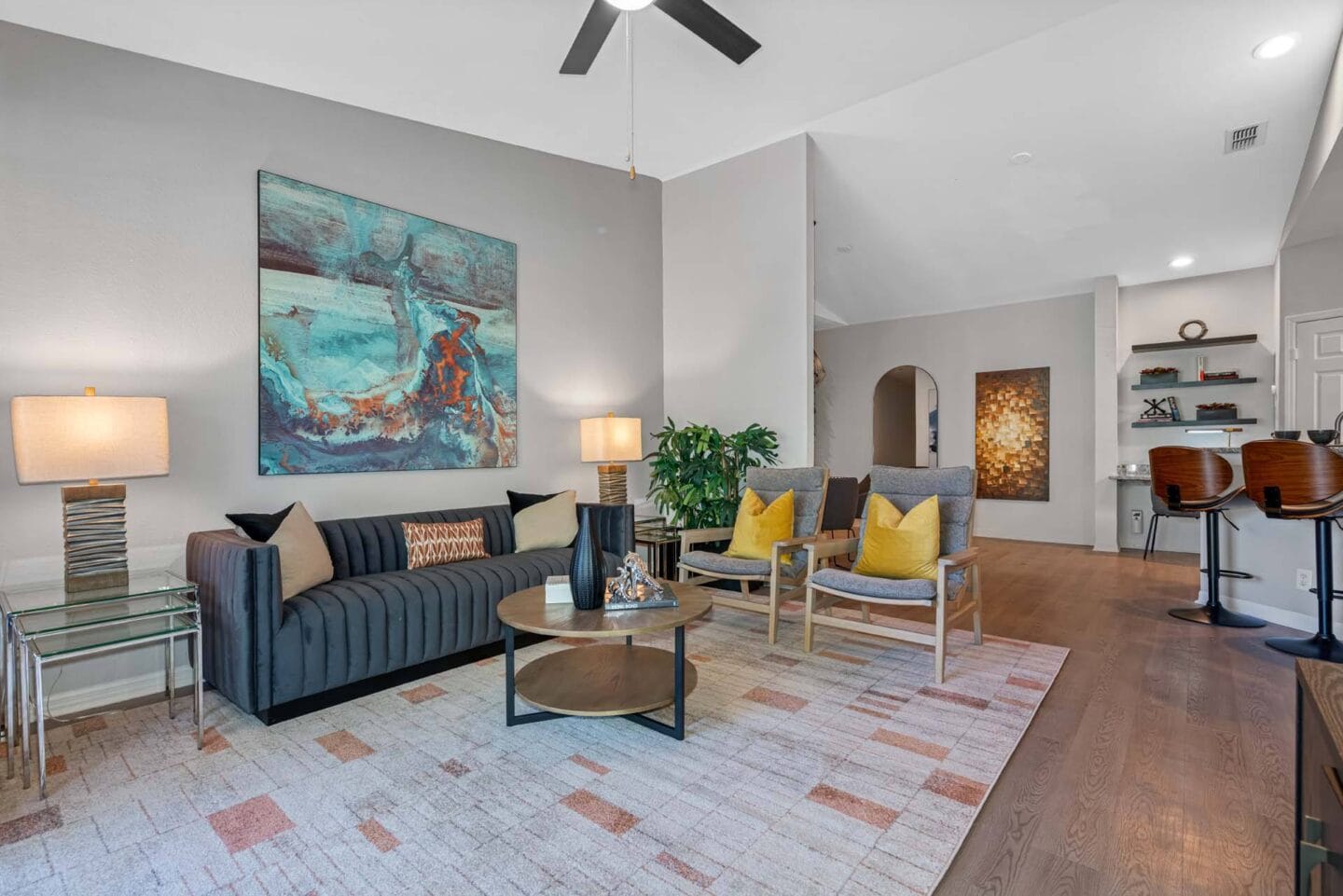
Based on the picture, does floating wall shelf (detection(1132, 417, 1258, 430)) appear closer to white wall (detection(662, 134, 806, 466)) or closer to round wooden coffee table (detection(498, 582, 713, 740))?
white wall (detection(662, 134, 806, 466))

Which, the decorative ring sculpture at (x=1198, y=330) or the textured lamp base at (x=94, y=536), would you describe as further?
the decorative ring sculpture at (x=1198, y=330)

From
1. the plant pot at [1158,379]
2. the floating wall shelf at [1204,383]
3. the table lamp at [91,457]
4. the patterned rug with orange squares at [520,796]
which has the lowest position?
the patterned rug with orange squares at [520,796]

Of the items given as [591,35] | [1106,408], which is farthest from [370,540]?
[1106,408]

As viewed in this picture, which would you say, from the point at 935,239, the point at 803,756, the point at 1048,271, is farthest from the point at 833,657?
the point at 1048,271

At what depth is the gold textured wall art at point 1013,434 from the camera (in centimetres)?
718

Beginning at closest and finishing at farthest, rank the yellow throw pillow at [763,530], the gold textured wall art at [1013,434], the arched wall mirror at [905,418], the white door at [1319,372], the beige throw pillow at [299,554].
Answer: the beige throw pillow at [299,554]
the yellow throw pillow at [763,530]
the white door at [1319,372]
the gold textured wall art at [1013,434]
the arched wall mirror at [905,418]

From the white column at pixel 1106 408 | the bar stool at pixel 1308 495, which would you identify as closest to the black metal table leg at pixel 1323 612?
the bar stool at pixel 1308 495

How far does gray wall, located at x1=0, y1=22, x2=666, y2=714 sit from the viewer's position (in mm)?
2701

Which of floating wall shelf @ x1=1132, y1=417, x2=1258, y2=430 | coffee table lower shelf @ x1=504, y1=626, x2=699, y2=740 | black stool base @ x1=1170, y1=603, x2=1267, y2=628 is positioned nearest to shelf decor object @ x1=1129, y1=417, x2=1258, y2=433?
floating wall shelf @ x1=1132, y1=417, x2=1258, y2=430

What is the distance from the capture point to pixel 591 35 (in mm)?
2834

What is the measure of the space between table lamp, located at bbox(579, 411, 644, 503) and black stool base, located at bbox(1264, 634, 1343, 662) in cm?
402

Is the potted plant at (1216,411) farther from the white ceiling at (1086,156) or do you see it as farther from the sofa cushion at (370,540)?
the sofa cushion at (370,540)

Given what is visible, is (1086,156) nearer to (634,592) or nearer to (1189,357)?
(1189,357)

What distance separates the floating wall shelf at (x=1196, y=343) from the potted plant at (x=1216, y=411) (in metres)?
0.60
